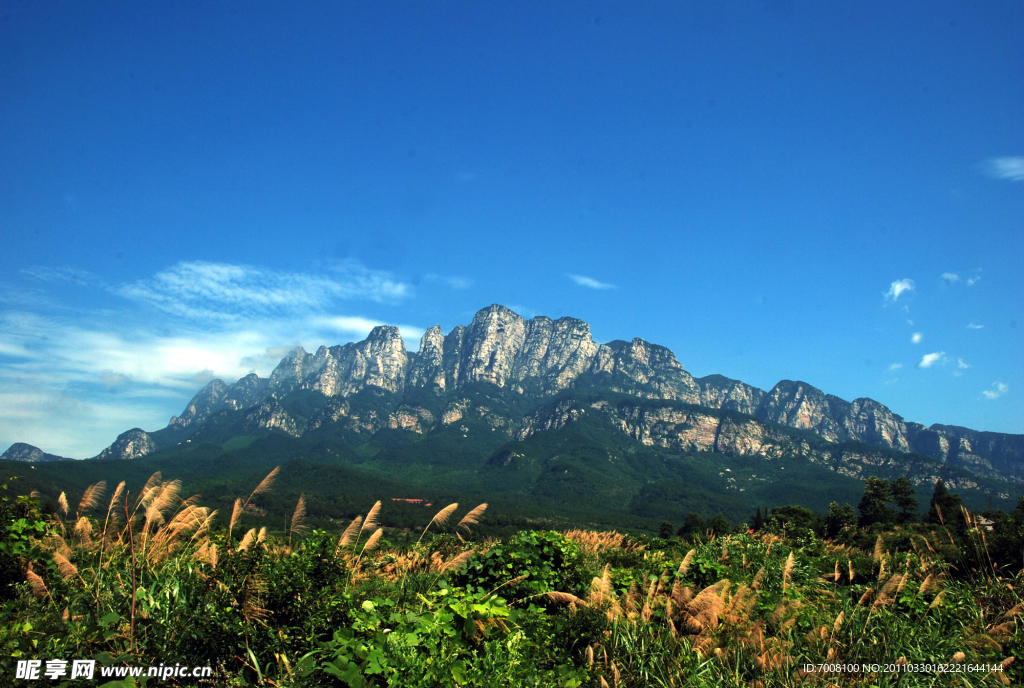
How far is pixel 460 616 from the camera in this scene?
4.80 meters

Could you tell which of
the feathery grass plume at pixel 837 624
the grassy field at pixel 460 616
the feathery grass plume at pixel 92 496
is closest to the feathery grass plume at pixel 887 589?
the grassy field at pixel 460 616

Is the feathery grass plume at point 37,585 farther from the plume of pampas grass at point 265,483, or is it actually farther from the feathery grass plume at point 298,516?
the feathery grass plume at point 298,516

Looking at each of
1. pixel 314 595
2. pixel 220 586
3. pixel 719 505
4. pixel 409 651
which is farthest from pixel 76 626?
pixel 719 505

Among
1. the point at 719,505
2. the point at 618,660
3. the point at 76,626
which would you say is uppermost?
the point at 76,626

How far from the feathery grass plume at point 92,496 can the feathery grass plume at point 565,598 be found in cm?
610

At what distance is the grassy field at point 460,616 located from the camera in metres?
4.18

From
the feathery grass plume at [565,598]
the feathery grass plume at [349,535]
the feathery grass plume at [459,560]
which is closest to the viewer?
the feathery grass plume at [565,598]

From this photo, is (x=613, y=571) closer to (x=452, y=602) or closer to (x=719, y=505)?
(x=452, y=602)

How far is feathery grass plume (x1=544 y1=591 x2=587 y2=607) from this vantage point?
583cm

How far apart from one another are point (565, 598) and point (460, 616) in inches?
77.2

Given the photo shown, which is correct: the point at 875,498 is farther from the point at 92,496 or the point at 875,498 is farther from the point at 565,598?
the point at 92,496

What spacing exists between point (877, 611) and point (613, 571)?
355 cm

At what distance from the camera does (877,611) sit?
6672 mm

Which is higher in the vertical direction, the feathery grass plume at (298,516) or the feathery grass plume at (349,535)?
the feathery grass plume at (298,516)
